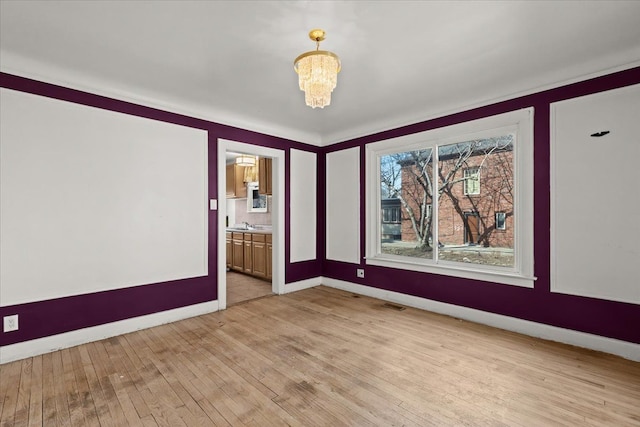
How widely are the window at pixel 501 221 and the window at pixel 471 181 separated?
1.18 ft

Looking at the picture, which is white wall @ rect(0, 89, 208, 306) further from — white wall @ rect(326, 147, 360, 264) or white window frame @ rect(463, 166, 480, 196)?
white window frame @ rect(463, 166, 480, 196)

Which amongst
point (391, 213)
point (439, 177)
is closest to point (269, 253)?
point (391, 213)

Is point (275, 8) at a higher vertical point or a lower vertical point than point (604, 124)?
higher

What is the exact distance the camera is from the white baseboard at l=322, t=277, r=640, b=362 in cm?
262

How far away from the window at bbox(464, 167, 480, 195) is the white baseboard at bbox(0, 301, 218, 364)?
141 inches

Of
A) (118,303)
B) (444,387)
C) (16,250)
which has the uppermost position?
(16,250)

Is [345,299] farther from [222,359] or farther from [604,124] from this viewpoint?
[604,124]

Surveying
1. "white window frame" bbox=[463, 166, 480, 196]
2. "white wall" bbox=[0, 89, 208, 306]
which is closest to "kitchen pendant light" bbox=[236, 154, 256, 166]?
"white wall" bbox=[0, 89, 208, 306]

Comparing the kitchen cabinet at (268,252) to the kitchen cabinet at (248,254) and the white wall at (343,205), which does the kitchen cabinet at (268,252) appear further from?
the white wall at (343,205)

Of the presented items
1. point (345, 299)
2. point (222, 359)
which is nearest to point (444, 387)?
point (222, 359)

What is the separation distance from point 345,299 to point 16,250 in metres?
3.65

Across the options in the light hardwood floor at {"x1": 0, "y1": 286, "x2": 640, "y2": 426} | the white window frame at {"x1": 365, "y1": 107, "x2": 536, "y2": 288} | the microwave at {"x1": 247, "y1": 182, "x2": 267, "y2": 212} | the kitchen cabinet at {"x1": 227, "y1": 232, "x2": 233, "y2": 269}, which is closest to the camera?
the light hardwood floor at {"x1": 0, "y1": 286, "x2": 640, "y2": 426}

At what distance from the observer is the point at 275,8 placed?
1.96 metres

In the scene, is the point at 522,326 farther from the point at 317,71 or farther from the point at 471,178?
the point at 317,71
